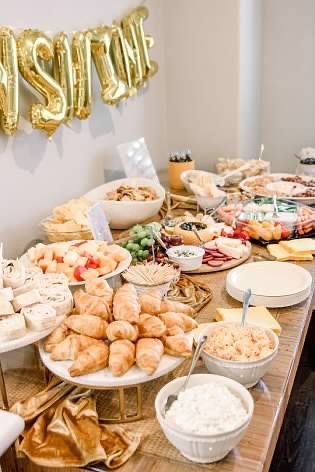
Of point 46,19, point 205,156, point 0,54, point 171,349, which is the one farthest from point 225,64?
point 171,349

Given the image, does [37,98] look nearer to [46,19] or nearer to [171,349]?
[46,19]

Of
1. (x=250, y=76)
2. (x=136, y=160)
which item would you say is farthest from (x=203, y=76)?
(x=136, y=160)

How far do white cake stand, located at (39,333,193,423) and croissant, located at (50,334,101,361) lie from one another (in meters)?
0.01

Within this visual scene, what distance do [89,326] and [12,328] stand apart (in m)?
0.15

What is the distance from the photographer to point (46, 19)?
1753 millimetres

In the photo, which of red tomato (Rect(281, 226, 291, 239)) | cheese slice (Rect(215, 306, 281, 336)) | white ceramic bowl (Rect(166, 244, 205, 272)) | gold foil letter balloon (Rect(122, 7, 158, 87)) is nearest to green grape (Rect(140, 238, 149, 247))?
white ceramic bowl (Rect(166, 244, 205, 272))

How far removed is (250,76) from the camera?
2.82 m

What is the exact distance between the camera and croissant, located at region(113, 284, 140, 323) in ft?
3.37

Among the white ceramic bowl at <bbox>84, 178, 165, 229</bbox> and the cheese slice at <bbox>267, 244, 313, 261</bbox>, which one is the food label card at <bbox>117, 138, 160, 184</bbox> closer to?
the white ceramic bowl at <bbox>84, 178, 165, 229</bbox>

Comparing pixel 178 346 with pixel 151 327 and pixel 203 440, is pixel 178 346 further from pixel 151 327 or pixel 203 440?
pixel 203 440

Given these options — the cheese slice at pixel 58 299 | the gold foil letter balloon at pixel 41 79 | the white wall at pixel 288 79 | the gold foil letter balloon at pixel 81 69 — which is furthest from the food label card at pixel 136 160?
the white wall at pixel 288 79

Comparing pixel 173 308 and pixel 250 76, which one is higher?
pixel 250 76

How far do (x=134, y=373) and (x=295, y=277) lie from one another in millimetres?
708

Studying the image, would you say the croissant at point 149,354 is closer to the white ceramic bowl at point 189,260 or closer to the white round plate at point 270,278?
the white round plate at point 270,278
